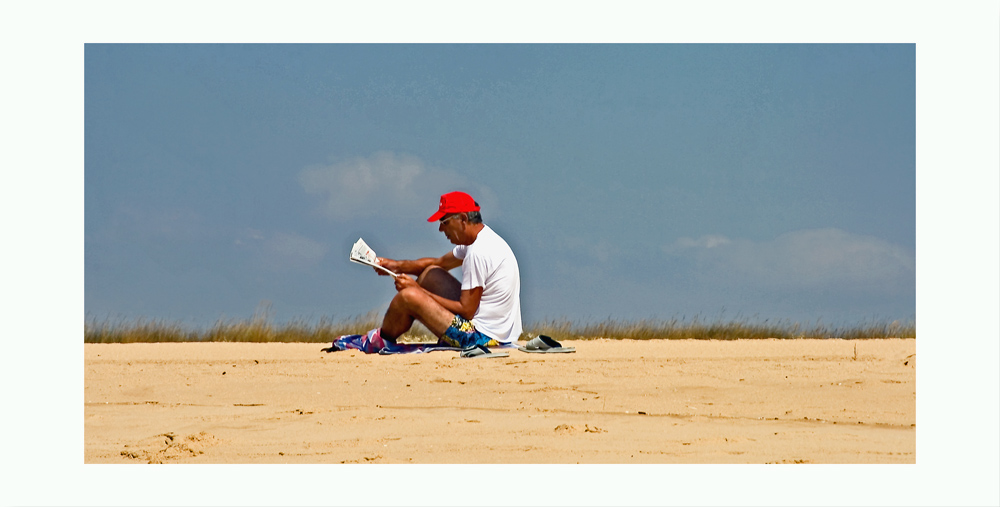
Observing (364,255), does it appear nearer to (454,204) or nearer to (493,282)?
(454,204)

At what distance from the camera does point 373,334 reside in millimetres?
9359

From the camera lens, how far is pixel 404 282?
356 inches

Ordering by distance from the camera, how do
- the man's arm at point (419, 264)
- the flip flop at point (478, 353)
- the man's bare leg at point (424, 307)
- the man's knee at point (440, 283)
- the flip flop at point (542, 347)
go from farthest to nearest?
the man's arm at point (419, 264) → the man's knee at point (440, 283) → the flip flop at point (542, 347) → the man's bare leg at point (424, 307) → the flip flop at point (478, 353)

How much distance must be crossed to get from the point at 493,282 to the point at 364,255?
1.24m

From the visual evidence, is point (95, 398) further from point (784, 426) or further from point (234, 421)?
point (784, 426)

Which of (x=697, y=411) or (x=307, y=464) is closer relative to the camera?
(x=307, y=464)

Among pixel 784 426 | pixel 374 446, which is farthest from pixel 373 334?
pixel 784 426

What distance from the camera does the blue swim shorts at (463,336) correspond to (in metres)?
8.89

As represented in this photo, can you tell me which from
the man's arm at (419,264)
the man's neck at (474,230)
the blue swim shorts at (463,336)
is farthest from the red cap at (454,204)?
the blue swim shorts at (463,336)

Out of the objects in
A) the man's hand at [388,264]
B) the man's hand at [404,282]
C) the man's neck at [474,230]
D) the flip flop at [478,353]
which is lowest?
the flip flop at [478,353]

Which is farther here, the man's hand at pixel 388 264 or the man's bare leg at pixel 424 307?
the man's hand at pixel 388 264

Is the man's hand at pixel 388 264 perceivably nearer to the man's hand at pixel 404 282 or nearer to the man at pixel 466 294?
the man at pixel 466 294

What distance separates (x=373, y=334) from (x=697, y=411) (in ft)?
11.8

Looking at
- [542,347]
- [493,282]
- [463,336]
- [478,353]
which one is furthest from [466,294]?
[542,347]
